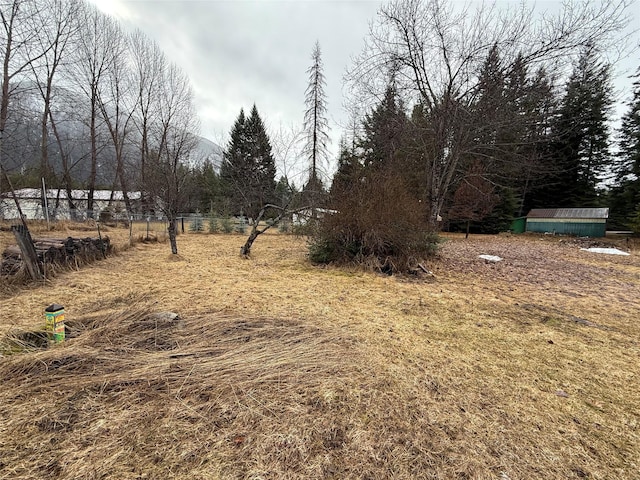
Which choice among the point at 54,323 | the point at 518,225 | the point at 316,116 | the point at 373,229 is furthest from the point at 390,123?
the point at 518,225

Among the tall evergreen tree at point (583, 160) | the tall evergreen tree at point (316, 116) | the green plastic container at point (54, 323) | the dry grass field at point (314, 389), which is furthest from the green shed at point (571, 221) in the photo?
the green plastic container at point (54, 323)

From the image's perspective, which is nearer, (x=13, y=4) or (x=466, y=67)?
(x=13, y=4)

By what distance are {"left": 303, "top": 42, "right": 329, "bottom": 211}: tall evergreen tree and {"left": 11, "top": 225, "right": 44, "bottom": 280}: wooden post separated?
11827mm

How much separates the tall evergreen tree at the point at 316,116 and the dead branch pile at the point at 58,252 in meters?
10.6

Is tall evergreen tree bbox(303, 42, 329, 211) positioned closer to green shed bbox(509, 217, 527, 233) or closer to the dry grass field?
the dry grass field

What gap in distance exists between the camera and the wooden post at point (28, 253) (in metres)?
3.92

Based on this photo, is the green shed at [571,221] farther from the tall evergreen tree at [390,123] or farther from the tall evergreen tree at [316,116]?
the tall evergreen tree at [316,116]

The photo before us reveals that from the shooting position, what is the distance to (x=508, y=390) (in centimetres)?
198

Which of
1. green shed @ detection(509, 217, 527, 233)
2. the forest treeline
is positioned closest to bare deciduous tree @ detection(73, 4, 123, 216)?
the forest treeline

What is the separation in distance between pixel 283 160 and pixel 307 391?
8.40 m

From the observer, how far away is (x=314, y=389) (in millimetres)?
1886

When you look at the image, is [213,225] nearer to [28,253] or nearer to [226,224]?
[226,224]

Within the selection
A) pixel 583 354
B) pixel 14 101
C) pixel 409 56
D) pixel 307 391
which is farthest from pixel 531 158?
pixel 14 101

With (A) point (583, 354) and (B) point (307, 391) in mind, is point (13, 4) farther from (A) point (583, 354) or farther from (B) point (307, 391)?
(A) point (583, 354)
